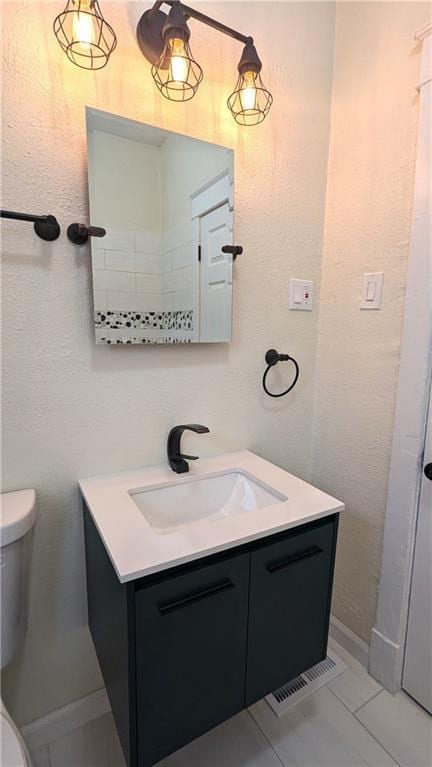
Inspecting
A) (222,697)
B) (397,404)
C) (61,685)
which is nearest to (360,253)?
(397,404)

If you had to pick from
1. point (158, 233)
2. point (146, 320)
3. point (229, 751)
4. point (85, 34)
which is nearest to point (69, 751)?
point (229, 751)

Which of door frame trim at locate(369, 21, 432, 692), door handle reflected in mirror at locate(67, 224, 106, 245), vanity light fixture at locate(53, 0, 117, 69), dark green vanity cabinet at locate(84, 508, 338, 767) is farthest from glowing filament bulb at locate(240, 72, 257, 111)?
dark green vanity cabinet at locate(84, 508, 338, 767)

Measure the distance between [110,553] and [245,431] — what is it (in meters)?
0.74

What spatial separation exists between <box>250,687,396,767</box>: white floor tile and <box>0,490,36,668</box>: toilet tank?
874 millimetres

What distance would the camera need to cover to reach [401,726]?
1219 millimetres

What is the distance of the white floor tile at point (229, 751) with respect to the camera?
112cm

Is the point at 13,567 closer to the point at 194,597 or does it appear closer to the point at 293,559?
the point at 194,597

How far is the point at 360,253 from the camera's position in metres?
1.33

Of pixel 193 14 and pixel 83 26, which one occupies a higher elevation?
pixel 193 14

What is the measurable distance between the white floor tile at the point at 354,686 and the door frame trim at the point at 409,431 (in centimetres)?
4

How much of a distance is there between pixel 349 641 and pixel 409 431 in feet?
3.05

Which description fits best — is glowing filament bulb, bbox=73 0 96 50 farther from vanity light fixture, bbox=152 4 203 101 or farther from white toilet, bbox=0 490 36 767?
white toilet, bbox=0 490 36 767

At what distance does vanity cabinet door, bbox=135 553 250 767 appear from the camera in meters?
0.78

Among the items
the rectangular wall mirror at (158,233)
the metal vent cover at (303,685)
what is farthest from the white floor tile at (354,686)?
the rectangular wall mirror at (158,233)
